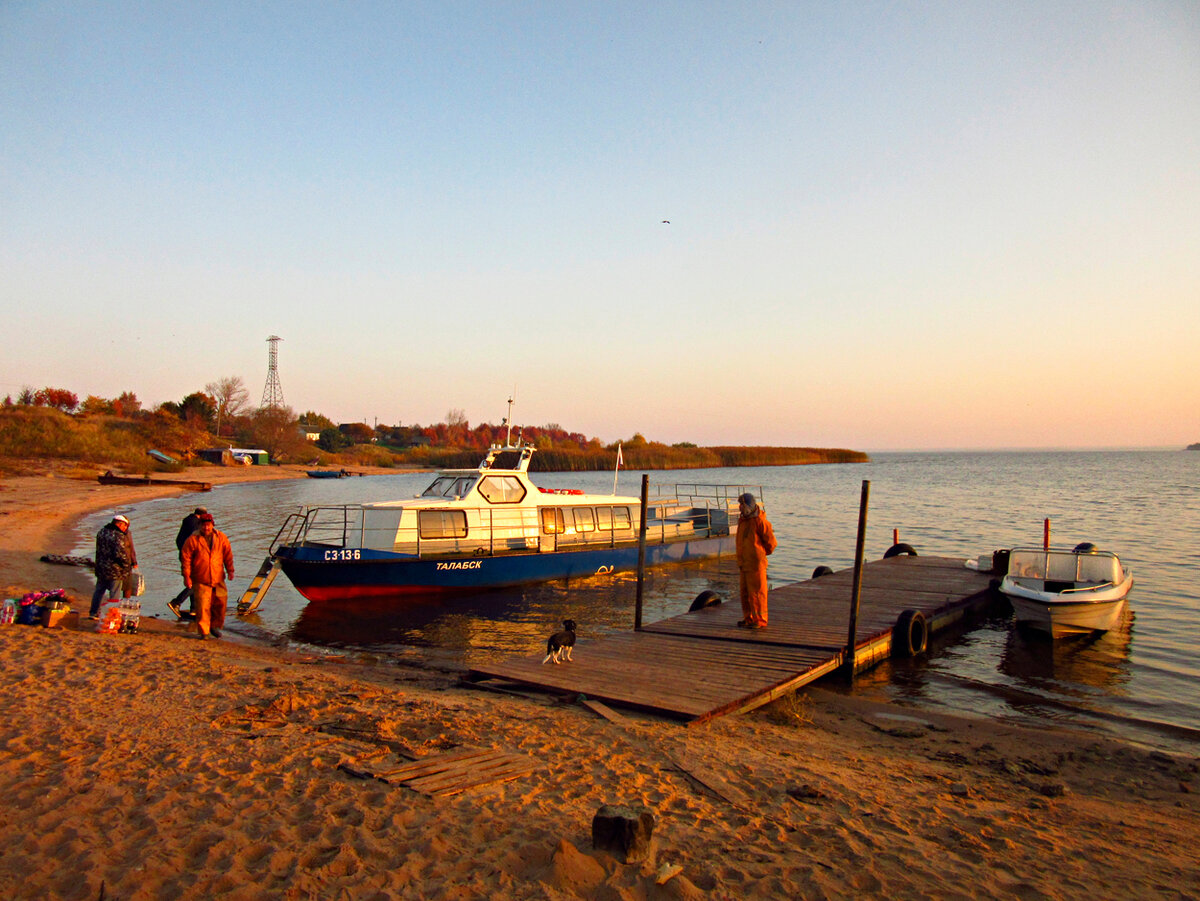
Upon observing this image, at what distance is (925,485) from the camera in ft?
207

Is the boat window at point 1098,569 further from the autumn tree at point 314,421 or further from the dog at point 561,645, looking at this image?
the autumn tree at point 314,421

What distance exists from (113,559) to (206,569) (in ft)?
4.31

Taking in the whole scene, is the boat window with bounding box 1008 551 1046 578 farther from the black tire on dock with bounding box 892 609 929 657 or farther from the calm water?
the black tire on dock with bounding box 892 609 929 657

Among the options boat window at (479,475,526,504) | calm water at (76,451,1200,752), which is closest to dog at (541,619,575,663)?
calm water at (76,451,1200,752)

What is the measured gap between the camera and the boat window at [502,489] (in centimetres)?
1786

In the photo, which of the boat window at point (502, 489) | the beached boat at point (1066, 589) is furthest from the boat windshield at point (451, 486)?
the beached boat at point (1066, 589)

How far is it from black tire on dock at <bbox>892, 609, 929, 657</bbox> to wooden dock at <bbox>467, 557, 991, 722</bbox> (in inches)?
2.5

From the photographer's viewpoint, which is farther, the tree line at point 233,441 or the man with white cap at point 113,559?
the tree line at point 233,441

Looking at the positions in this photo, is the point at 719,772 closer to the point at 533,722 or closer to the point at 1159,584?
the point at 533,722

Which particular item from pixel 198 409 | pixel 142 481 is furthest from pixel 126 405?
pixel 142 481

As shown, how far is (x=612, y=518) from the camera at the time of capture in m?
20.5

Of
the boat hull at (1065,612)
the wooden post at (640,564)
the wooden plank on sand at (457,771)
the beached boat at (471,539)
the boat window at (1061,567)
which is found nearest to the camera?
the wooden plank on sand at (457,771)

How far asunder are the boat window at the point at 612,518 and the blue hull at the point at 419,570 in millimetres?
814

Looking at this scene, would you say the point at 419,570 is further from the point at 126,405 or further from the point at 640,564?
the point at 126,405
